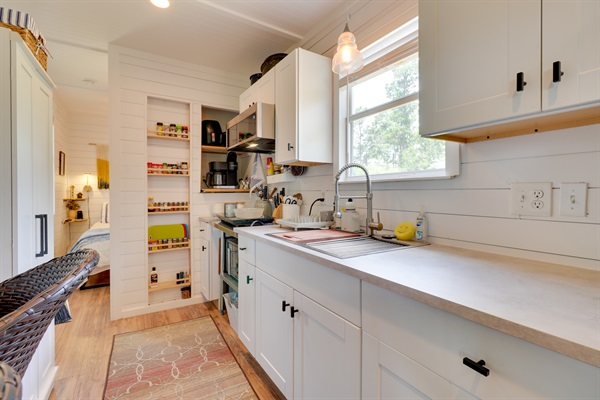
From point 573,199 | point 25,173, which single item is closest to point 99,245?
point 25,173

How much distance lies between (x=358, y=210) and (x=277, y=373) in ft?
3.65

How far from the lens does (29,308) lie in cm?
57

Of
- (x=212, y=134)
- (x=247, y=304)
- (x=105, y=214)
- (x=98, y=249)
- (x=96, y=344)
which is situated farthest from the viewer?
(x=105, y=214)

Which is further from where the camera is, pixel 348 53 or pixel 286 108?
pixel 286 108

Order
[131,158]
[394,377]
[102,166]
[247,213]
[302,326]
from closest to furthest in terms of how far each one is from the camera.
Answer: [394,377] < [302,326] < [247,213] < [131,158] < [102,166]

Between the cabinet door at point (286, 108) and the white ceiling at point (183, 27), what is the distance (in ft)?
1.51

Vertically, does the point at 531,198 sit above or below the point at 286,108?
below

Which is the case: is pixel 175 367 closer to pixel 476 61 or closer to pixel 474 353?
pixel 474 353

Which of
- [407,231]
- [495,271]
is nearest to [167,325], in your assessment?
[407,231]

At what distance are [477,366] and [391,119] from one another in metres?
1.43

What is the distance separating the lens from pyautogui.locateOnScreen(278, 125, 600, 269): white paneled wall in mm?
916

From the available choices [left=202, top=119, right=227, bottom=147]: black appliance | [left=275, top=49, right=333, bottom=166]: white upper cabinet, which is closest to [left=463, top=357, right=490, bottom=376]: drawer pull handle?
[left=275, top=49, right=333, bottom=166]: white upper cabinet

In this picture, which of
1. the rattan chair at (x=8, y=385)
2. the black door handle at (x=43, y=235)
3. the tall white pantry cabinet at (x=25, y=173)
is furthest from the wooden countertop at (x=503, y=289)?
the black door handle at (x=43, y=235)

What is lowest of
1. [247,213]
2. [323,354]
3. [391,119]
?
[323,354]
